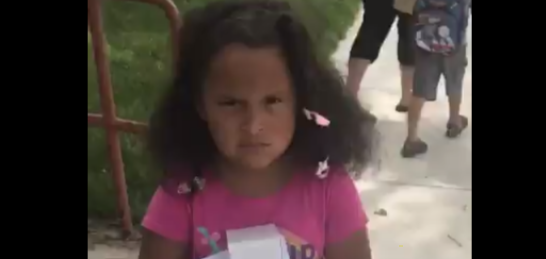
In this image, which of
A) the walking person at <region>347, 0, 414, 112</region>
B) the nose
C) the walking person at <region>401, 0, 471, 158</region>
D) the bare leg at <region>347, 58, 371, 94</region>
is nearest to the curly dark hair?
the nose

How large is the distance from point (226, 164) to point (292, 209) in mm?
139

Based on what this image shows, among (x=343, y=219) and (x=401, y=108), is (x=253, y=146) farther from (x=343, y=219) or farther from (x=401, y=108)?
(x=401, y=108)

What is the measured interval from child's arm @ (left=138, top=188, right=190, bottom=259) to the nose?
0.20 meters

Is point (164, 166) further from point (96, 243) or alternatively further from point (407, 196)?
point (407, 196)

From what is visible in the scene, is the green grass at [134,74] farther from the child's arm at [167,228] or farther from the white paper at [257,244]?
the white paper at [257,244]

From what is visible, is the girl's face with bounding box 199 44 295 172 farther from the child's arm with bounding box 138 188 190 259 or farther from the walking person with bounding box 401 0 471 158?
the walking person with bounding box 401 0 471 158

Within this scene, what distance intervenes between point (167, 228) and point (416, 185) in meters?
1.81

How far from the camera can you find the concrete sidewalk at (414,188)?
273 cm

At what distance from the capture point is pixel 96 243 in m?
2.74

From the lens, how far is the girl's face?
4.45 ft
